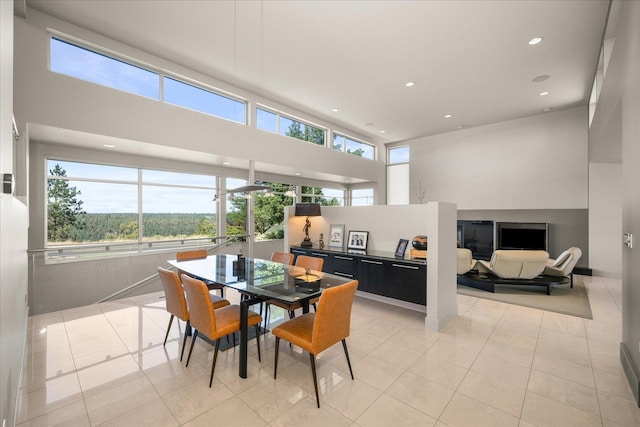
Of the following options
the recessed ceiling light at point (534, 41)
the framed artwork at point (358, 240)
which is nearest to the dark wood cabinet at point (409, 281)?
the framed artwork at point (358, 240)

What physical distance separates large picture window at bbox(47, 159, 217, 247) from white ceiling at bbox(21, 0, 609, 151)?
2413 millimetres

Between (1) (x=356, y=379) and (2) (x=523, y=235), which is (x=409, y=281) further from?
(2) (x=523, y=235)

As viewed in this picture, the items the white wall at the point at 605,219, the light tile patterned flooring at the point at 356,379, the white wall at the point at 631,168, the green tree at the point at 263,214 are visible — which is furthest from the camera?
the green tree at the point at 263,214

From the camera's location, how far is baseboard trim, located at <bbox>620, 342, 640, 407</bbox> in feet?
7.30

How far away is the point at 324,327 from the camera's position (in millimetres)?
2283

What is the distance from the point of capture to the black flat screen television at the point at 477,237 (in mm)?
7980

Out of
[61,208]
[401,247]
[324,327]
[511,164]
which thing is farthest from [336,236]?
[511,164]

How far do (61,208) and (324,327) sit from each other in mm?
5309

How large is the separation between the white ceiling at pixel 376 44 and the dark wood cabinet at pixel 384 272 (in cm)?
333

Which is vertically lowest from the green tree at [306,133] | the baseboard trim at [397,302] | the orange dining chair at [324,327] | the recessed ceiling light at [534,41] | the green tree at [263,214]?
the baseboard trim at [397,302]

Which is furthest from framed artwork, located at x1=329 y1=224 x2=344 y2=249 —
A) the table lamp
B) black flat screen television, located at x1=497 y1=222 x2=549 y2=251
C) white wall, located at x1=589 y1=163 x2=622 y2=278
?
white wall, located at x1=589 y1=163 x2=622 y2=278

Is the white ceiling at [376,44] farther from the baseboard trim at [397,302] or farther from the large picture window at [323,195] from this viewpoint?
the baseboard trim at [397,302]

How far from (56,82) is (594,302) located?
8923mm

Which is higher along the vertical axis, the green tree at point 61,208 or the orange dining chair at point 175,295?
the green tree at point 61,208
